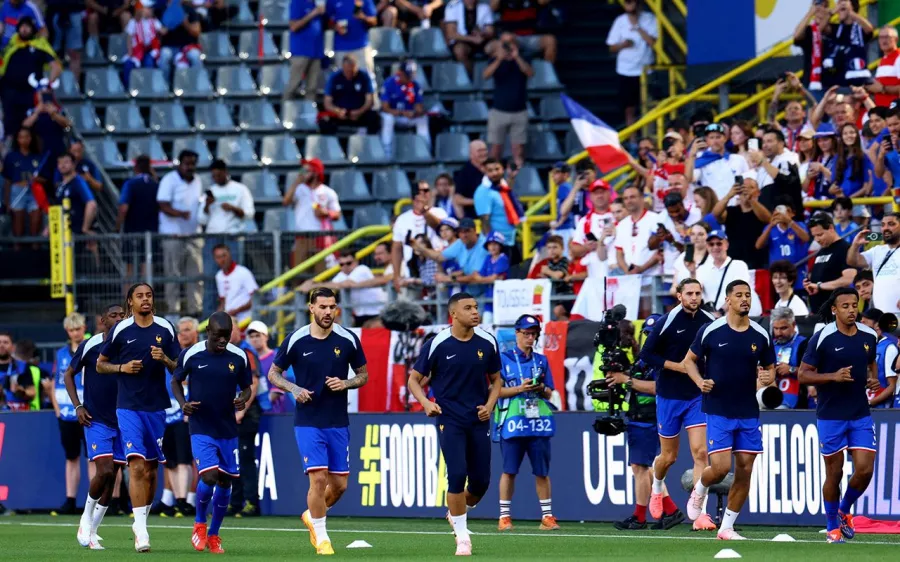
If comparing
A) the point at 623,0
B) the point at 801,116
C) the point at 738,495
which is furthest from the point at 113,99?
the point at 738,495

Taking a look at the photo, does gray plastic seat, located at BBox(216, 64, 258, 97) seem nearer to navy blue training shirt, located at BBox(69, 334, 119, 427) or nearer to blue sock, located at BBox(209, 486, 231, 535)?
navy blue training shirt, located at BBox(69, 334, 119, 427)

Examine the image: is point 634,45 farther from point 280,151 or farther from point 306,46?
point 280,151

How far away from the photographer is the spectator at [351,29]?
28.4 m

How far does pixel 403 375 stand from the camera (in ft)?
71.5

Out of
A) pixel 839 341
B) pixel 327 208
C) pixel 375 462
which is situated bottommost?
pixel 375 462

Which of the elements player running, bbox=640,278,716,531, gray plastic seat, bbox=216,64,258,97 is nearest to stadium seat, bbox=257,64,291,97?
gray plastic seat, bbox=216,64,258,97

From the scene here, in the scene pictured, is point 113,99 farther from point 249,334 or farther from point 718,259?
point 718,259

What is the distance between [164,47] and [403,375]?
→ 1074cm

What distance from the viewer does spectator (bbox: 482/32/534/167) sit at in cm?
2698

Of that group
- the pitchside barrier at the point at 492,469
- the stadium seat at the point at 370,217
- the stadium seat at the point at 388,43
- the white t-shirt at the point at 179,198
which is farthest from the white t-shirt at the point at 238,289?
the stadium seat at the point at 388,43

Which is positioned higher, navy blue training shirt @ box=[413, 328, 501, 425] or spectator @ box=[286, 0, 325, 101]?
spectator @ box=[286, 0, 325, 101]

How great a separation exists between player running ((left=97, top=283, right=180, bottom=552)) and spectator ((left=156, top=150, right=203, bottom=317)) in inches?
326

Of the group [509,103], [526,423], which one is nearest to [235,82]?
[509,103]

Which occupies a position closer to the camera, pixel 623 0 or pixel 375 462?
pixel 375 462
